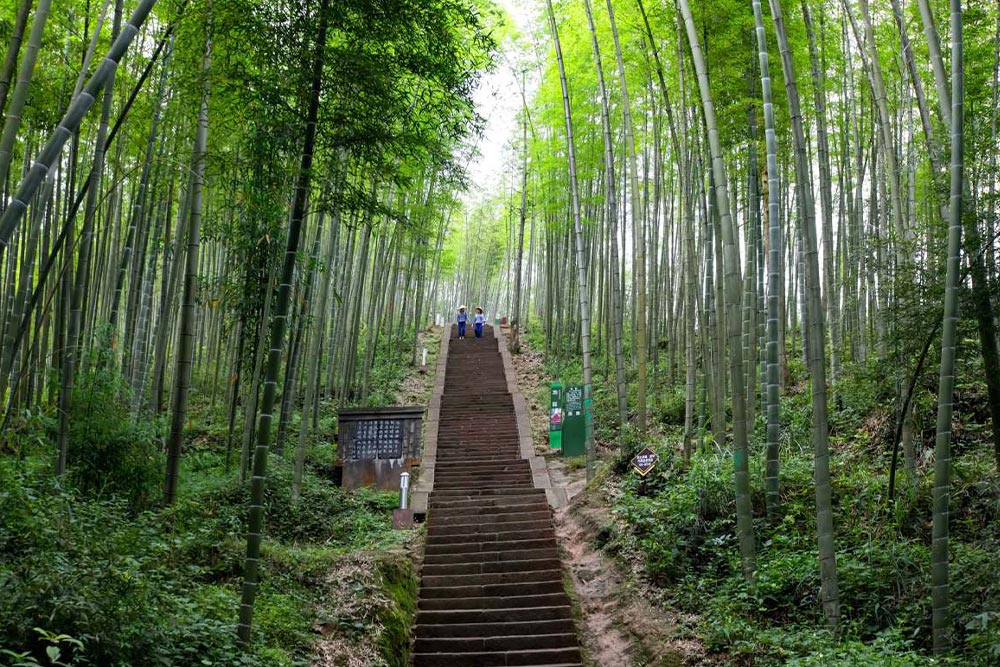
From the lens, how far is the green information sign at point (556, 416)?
10102 mm

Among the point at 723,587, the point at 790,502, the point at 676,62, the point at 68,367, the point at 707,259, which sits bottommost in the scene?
the point at 723,587

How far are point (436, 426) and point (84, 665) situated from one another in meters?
8.46

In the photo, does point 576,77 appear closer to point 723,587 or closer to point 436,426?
point 436,426

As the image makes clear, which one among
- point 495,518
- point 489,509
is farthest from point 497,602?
point 489,509

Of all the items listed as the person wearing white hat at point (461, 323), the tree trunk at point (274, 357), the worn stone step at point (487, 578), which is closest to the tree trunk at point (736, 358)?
the worn stone step at point (487, 578)

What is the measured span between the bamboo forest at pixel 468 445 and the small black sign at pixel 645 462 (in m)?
0.04

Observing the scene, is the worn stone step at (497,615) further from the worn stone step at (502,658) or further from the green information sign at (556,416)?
the green information sign at (556,416)

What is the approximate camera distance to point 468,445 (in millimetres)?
10609

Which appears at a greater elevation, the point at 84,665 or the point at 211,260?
the point at 211,260

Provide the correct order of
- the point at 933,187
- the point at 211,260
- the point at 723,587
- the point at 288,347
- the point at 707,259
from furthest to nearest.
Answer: the point at 211,260
the point at 288,347
the point at 707,259
the point at 723,587
the point at 933,187

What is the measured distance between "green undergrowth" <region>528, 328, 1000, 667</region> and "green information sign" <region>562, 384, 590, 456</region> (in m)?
1.95

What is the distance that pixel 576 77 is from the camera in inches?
449

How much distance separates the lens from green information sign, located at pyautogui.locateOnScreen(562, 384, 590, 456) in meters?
9.83

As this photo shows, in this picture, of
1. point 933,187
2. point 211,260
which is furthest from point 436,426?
point 933,187
